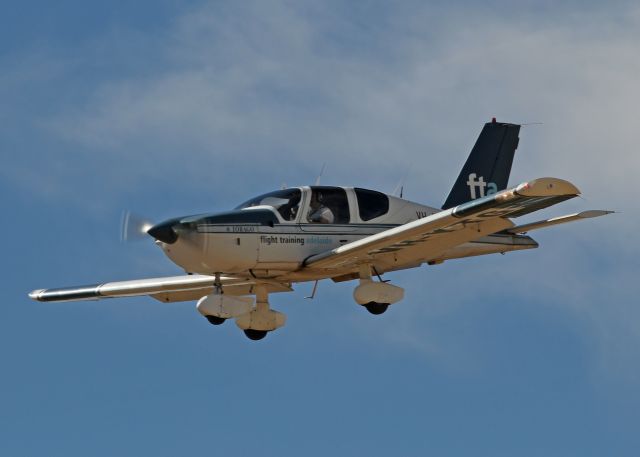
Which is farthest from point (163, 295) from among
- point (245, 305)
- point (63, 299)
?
point (245, 305)

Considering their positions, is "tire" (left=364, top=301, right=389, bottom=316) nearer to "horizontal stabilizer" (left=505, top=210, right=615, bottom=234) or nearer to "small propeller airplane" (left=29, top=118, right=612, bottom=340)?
"small propeller airplane" (left=29, top=118, right=612, bottom=340)

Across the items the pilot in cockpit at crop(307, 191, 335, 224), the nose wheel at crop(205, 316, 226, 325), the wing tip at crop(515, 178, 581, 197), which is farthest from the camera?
the nose wheel at crop(205, 316, 226, 325)

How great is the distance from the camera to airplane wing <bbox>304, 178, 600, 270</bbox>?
23312mm

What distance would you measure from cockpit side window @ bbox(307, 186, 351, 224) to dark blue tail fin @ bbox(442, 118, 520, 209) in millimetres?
3182

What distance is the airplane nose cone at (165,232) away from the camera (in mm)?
26047

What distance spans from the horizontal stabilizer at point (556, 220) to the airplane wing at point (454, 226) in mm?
265

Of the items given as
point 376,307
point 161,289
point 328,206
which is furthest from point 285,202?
point 161,289

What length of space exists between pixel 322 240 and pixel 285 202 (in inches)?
37.6

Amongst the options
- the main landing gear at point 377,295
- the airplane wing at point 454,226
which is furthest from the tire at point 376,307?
the airplane wing at point 454,226

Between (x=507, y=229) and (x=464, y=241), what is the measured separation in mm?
1918

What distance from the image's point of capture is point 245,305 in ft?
86.6

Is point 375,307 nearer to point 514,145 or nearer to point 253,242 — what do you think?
point 253,242

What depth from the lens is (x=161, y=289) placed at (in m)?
29.8

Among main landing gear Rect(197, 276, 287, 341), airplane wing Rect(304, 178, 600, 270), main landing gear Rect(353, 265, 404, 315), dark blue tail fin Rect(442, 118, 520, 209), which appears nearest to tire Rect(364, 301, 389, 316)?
main landing gear Rect(353, 265, 404, 315)
